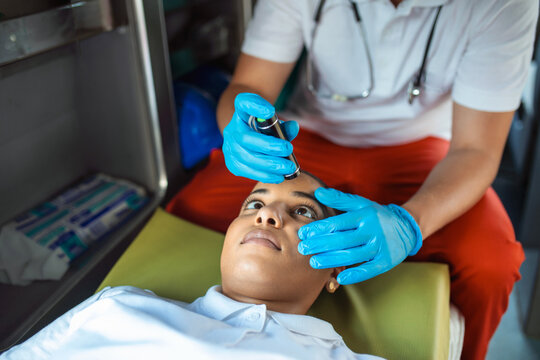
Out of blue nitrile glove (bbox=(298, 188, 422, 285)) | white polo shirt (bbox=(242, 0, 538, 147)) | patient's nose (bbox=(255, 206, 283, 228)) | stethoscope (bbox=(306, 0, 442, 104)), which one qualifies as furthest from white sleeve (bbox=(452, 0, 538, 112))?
patient's nose (bbox=(255, 206, 283, 228))

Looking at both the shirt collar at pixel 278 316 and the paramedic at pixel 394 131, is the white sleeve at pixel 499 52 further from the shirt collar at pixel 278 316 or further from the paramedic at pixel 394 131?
the shirt collar at pixel 278 316

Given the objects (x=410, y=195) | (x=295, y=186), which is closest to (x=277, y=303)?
(x=295, y=186)

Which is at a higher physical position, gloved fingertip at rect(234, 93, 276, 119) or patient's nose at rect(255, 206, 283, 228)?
gloved fingertip at rect(234, 93, 276, 119)

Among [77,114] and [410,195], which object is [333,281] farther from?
[77,114]

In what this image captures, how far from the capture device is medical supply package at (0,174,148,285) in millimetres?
1386

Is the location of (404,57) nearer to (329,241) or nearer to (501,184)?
(329,241)

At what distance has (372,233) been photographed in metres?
1.01

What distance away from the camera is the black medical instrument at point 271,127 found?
101 centimetres

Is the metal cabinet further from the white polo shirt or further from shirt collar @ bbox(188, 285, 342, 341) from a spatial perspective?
shirt collar @ bbox(188, 285, 342, 341)

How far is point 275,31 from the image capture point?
1474mm

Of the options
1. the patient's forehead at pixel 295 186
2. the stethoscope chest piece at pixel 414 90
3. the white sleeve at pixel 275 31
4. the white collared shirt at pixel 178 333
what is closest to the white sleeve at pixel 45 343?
the white collared shirt at pixel 178 333

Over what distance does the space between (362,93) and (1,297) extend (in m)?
1.19

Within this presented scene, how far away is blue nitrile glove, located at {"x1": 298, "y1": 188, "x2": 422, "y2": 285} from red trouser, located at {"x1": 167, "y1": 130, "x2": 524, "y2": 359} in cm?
30

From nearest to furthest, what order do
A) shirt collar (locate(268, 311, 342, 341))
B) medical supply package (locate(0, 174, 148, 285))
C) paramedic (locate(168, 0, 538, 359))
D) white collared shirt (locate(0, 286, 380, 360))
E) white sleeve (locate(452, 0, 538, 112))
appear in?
white collared shirt (locate(0, 286, 380, 360)) < shirt collar (locate(268, 311, 342, 341)) < paramedic (locate(168, 0, 538, 359)) < white sleeve (locate(452, 0, 538, 112)) < medical supply package (locate(0, 174, 148, 285))
